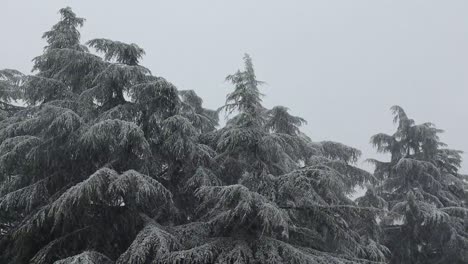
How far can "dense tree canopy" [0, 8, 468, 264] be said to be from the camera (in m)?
8.09

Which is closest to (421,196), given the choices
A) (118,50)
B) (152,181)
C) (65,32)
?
(152,181)

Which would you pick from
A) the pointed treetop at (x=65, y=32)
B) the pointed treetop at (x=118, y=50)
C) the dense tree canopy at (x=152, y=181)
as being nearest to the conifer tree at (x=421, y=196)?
the dense tree canopy at (x=152, y=181)

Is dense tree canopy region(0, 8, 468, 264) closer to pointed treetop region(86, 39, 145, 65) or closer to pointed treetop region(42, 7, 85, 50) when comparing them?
pointed treetop region(86, 39, 145, 65)

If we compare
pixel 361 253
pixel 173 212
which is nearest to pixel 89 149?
pixel 173 212

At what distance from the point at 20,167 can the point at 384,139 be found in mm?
14195

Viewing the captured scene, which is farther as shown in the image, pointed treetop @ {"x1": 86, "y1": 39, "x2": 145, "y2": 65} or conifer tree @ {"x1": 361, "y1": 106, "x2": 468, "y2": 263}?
conifer tree @ {"x1": 361, "y1": 106, "x2": 468, "y2": 263}

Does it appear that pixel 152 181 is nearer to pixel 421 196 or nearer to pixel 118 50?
pixel 118 50

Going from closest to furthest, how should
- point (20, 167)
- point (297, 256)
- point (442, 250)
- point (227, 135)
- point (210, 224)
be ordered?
point (297, 256) < point (210, 224) < point (227, 135) < point (20, 167) < point (442, 250)

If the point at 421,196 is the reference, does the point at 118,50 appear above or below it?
above

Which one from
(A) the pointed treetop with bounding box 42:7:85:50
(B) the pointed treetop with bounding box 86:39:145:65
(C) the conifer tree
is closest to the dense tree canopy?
(B) the pointed treetop with bounding box 86:39:145:65

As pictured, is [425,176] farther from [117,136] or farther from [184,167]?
[117,136]

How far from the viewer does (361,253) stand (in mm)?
11680

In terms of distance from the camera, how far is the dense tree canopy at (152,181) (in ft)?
26.5

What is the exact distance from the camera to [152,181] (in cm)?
877
